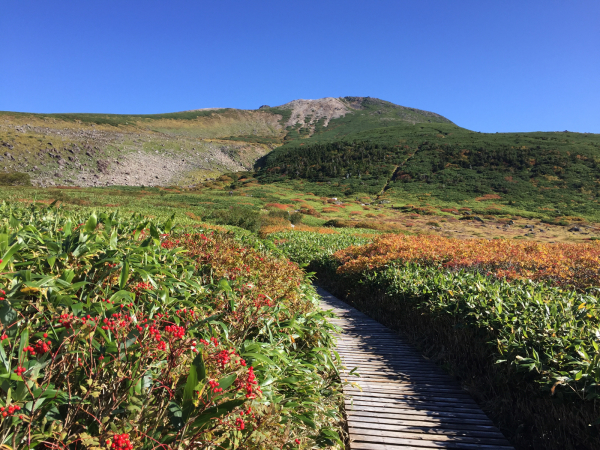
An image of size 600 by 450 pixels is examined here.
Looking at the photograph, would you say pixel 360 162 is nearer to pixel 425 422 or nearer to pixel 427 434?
pixel 425 422

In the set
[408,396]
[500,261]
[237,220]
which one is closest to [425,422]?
[408,396]

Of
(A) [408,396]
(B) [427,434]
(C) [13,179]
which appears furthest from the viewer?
(C) [13,179]

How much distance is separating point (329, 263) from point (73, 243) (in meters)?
9.96

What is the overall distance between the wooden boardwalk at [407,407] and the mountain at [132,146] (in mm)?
69557

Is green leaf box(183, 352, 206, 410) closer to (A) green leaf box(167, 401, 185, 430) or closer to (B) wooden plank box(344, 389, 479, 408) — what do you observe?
(A) green leaf box(167, 401, 185, 430)

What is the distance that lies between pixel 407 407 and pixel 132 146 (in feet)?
321

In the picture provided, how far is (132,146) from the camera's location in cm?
8550

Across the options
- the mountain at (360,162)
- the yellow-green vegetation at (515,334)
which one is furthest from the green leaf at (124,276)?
the mountain at (360,162)

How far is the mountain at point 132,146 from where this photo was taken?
65312 millimetres

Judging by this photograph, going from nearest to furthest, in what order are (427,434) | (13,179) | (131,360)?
(131,360) < (427,434) < (13,179)

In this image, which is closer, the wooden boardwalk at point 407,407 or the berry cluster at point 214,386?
the berry cluster at point 214,386

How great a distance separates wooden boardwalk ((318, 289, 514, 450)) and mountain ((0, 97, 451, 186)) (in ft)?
228

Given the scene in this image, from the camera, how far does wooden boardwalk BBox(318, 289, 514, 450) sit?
3.24 meters

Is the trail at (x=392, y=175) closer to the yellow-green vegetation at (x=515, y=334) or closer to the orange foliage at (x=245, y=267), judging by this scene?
the yellow-green vegetation at (x=515, y=334)
